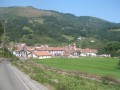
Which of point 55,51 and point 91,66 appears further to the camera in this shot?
point 55,51

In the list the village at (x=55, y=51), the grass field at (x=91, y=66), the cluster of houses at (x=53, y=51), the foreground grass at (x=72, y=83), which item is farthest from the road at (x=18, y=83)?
the village at (x=55, y=51)

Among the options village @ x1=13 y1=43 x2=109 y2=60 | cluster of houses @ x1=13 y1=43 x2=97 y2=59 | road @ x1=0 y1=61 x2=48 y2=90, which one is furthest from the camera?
village @ x1=13 y1=43 x2=109 y2=60

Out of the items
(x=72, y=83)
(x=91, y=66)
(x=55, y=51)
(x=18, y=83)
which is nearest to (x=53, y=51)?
(x=55, y=51)

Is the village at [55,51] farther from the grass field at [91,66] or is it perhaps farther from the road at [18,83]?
the road at [18,83]

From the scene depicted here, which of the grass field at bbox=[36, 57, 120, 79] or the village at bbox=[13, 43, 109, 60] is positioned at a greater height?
the village at bbox=[13, 43, 109, 60]

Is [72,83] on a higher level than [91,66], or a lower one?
higher

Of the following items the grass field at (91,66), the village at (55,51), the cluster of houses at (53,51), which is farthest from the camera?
the village at (55,51)

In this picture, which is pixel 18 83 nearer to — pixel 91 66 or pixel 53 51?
pixel 91 66

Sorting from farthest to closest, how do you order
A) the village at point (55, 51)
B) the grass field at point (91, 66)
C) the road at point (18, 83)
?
the village at point (55, 51) < the grass field at point (91, 66) < the road at point (18, 83)

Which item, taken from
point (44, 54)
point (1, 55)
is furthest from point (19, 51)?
point (1, 55)

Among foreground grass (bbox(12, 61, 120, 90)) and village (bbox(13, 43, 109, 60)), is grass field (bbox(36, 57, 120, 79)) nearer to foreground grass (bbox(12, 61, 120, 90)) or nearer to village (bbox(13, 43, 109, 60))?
foreground grass (bbox(12, 61, 120, 90))

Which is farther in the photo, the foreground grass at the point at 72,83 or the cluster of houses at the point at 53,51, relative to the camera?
the cluster of houses at the point at 53,51

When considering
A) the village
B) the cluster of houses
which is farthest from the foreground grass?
the village

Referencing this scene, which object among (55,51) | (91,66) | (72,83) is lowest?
(91,66)
